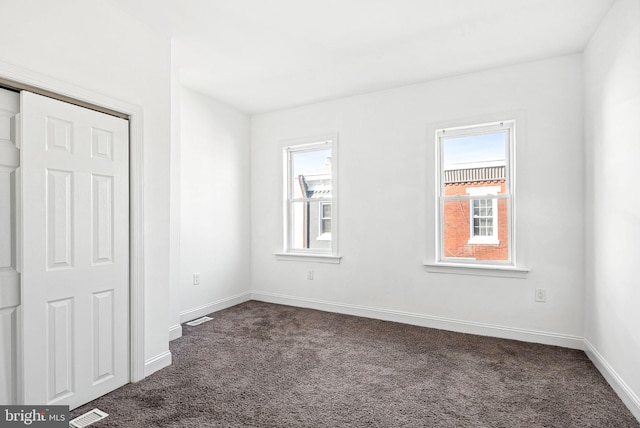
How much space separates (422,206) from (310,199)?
152 centimetres

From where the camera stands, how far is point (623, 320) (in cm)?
237

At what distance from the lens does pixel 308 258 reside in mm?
4598

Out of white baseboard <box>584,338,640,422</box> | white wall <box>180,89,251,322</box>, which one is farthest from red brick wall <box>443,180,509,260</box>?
white wall <box>180,89,251,322</box>

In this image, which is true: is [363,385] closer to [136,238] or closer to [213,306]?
[136,238]

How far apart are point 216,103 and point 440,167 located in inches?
111

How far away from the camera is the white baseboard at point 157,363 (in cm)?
268

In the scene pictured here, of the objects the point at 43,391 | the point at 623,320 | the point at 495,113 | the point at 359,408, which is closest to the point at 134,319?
the point at 43,391

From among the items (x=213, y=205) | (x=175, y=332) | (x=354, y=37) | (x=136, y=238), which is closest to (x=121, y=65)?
(x=136, y=238)

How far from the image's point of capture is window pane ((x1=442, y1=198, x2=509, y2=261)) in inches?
142

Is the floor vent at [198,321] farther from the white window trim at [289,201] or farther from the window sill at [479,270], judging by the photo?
the window sill at [479,270]

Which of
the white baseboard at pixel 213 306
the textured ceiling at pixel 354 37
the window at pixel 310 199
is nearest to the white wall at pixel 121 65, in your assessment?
the textured ceiling at pixel 354 37

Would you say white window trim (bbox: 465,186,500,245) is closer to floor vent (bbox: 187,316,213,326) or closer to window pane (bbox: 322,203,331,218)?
window pane (bbox: 322,203,331,218)

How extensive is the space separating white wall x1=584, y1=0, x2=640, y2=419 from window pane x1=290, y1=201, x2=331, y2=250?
110 inches

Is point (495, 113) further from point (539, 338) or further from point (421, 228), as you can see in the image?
point (539, 338)
